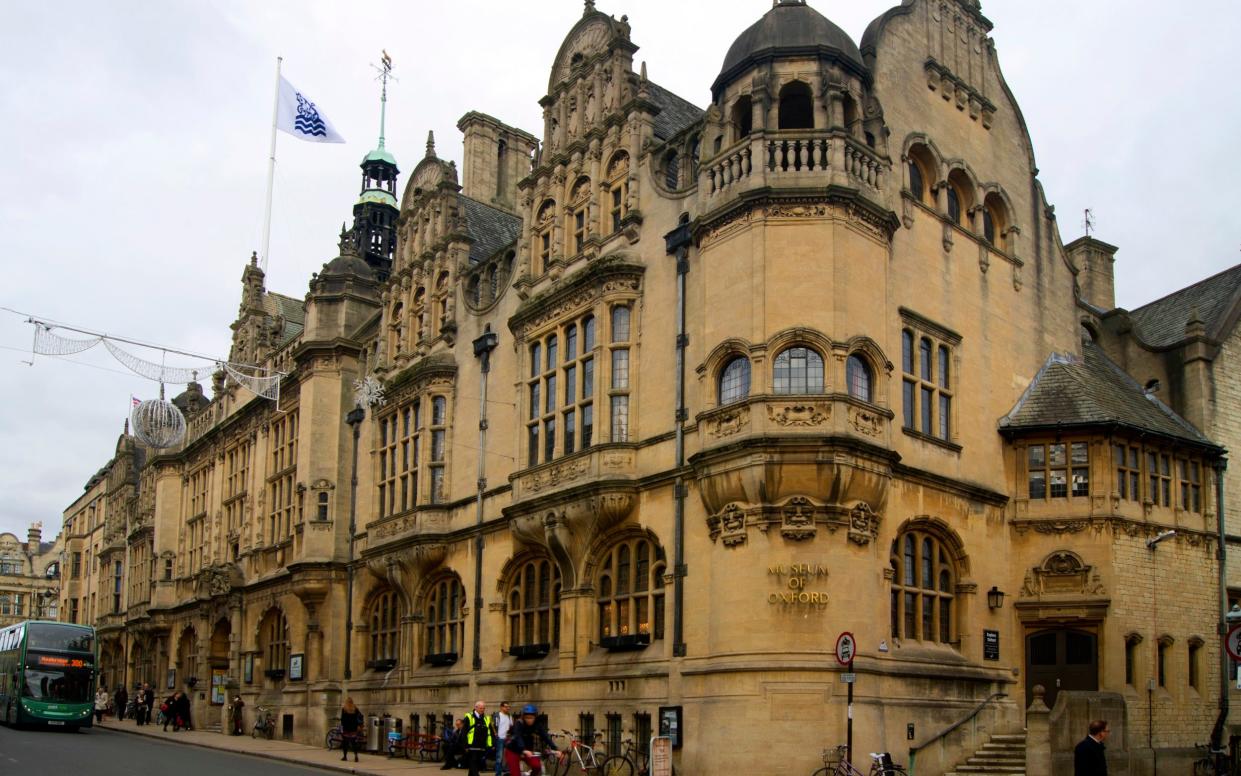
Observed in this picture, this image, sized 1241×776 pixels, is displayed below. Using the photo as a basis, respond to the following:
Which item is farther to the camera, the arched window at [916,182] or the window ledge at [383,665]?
the window ledge at [383,665]

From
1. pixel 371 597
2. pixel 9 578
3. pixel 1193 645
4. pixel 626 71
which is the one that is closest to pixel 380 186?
pixel 371 597

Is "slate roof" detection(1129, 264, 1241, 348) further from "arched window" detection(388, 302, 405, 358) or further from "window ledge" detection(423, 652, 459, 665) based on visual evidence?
"arched window" detection(388, 302, 405, 358)

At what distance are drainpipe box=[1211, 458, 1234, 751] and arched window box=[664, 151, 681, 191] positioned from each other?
16.2m

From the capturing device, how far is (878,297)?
26906 millimetres

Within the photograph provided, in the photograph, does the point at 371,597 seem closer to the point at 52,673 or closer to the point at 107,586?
the point at 52,673

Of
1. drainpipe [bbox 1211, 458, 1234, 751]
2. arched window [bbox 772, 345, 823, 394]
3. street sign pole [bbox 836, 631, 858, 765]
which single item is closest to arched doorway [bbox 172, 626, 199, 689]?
arched window [bbox 772, 345, 823, 394]

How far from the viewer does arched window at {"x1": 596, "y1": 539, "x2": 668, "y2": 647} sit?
2807 centimetres

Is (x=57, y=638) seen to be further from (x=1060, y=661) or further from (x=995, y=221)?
(x=995, y=221)

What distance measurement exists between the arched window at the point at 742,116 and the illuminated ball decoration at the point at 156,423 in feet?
92.8

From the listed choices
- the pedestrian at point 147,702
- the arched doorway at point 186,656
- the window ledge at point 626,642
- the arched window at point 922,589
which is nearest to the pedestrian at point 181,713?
the pedestrian at point 147,702

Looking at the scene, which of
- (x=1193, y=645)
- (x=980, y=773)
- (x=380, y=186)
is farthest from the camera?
(x=380, y=186)

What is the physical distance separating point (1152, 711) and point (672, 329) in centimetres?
1434

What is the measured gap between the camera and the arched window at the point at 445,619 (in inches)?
1420

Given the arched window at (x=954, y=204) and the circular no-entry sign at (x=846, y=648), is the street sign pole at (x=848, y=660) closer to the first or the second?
the circular no-entry sign at (x=846, y=648)
